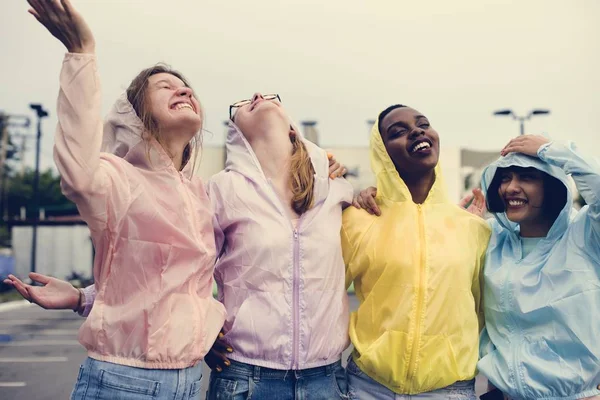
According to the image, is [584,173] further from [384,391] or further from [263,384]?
[263,384]

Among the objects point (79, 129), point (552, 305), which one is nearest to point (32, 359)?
point (79, 129)

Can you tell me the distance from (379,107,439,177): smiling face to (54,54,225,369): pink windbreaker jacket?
1.16 meters

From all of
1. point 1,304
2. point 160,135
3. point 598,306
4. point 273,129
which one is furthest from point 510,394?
point 1,304

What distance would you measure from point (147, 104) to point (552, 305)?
6.50 feet

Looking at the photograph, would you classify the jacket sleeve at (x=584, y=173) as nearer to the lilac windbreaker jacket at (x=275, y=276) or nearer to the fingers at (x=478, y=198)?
the fingers at (x=478, y=198)

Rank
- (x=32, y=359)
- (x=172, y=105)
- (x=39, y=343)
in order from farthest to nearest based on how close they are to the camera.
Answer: (x=39, y=343), (x=32, y=359), (x=172, y=105)

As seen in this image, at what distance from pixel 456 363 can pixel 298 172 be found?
117cm

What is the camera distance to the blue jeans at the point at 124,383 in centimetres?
204

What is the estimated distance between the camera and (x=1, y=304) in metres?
16.3

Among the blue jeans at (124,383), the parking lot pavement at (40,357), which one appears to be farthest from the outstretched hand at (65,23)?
the parking lot pavement at (40,357)

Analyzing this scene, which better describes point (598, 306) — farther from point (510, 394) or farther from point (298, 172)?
point (298, 172)

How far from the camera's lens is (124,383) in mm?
2053

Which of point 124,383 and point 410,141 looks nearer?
point 124,383

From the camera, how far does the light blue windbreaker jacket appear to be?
2502 millimetres
